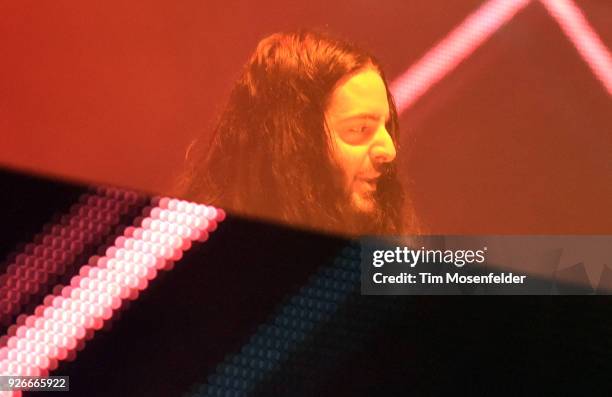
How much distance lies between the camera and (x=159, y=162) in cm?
143

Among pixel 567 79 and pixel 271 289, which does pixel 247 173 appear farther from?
pixel 567 79

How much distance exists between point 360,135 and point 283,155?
0.14m

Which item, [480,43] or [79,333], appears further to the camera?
[480,43]

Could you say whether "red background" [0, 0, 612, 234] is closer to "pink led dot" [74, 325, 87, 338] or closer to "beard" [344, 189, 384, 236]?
"beard" [344, 189, 384, 236]

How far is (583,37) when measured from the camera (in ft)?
4.93

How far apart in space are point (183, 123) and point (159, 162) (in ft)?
0.27

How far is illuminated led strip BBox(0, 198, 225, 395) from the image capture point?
54.0 inches

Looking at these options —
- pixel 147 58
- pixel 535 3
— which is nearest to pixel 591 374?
pixel 535 3

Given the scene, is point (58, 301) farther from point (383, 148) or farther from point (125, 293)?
point (383, 148)

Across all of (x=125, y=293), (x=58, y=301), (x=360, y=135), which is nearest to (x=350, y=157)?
(x=360, y=135)

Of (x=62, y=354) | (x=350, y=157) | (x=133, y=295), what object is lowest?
(x=62, y=354)

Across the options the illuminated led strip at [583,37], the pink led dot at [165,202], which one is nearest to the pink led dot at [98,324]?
the pink led dot at [165,202]

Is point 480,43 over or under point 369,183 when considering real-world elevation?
over

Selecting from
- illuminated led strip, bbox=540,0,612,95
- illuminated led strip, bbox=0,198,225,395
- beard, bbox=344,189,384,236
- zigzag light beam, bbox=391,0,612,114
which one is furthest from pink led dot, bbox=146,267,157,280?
illuminated led strip, bbox=540,0,612,95
